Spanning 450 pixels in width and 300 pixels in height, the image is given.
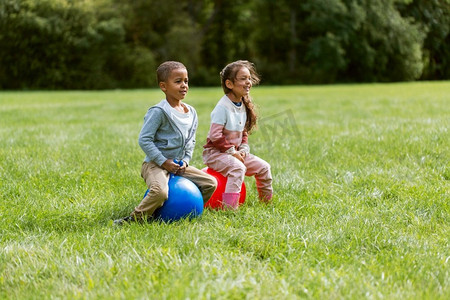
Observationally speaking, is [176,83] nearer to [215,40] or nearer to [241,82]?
[241,82]

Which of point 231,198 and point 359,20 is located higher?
point 359,20

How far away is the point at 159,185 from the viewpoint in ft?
13.6

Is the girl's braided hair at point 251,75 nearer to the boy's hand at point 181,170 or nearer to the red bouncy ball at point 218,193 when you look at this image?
the red bouncy ball at point 218,193

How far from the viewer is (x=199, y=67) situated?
41406mm

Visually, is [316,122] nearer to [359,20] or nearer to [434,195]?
[434,195]

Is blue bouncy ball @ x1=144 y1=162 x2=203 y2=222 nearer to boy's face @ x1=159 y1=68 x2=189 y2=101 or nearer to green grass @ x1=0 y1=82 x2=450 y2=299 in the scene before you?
green grass @ x1=0 y1=82 x2=450 y2=299

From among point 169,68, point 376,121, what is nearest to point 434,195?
point 169,68

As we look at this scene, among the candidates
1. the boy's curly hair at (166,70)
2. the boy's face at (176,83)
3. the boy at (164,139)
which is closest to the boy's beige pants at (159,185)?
the boy at (164,139)

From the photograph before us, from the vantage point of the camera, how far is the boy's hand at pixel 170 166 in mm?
Result: 4309

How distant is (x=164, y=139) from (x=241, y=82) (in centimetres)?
91

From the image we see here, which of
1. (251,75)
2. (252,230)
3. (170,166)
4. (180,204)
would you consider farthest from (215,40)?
(252,230)

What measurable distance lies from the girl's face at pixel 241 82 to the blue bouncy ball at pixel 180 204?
103cm

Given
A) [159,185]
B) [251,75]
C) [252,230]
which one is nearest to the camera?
[252,230]

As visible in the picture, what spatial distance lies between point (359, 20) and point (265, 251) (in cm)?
3835
